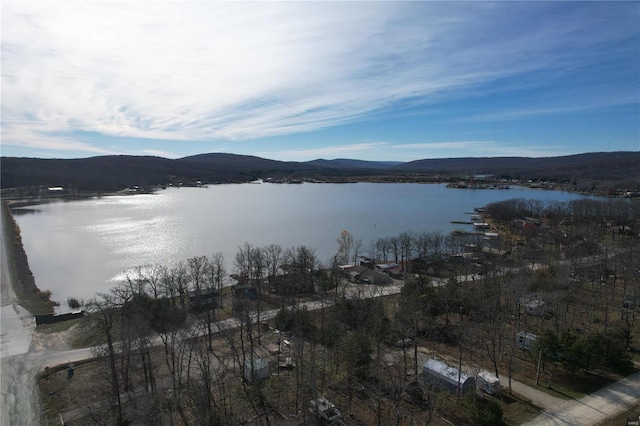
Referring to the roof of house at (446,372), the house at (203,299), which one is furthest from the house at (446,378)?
the house at (203,299)

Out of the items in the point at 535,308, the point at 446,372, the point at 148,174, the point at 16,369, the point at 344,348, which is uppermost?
the point at 148,174

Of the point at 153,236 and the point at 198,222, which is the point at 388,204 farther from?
the point at 153,236

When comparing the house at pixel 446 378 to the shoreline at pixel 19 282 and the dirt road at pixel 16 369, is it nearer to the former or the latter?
the dirt road at pixel 16 369

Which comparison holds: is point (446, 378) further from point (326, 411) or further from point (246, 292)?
point (246, 292)

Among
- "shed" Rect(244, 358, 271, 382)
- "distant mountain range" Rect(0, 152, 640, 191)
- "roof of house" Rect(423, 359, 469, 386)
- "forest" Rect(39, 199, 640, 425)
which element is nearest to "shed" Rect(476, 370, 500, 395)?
"forest" Rect(39, 199, 640, 425)

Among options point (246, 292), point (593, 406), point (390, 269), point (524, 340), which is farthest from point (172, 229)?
point (593, 406)

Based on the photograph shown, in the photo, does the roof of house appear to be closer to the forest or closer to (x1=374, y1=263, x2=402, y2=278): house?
the forest

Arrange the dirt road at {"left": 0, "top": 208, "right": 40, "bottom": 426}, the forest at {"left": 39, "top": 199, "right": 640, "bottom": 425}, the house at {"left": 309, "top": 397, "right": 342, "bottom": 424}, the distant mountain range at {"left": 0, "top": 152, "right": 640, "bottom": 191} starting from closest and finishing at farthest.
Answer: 1. the house at {"left": 309, "top": 397, "right": 342, "bottom": 424}
2. the forest at {"left": 39, "top": 199, "right": 640, "bottom": 425}
3. the dirt road at {"left": 0, "top": 208, "right": 40, "bottom": 426}
4. the distant mountain range at {"left": 0, "top": 152, "right": 640, "bottom": 191}
